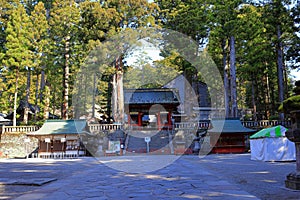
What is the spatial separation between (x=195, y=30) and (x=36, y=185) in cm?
2129

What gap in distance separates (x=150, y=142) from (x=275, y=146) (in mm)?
10304

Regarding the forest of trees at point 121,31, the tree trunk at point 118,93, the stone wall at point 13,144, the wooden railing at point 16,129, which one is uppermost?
the forest of trees at point 121,31

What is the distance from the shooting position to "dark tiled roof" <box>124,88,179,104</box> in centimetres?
2594

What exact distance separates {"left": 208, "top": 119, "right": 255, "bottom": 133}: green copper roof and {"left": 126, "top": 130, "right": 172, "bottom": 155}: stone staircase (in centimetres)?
364

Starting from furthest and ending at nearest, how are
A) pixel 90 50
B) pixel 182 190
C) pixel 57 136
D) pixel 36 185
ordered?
pixel 90 50
pixel 57 136
pixel 36 185
pixel 182 190

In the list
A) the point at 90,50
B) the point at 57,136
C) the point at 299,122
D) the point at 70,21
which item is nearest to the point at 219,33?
the point at 90,50

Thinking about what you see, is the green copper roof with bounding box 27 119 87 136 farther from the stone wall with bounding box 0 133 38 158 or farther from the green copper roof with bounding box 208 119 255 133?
the green copper roof with bounding box 208 119 255 133

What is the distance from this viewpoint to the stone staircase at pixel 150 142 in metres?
20.1

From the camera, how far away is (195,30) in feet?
82.5

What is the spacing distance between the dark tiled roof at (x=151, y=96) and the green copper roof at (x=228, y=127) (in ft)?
21.0

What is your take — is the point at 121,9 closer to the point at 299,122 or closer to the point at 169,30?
the point at 169,30

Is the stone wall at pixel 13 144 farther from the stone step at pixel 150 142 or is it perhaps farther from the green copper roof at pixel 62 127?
the stone step at pixel 150 142

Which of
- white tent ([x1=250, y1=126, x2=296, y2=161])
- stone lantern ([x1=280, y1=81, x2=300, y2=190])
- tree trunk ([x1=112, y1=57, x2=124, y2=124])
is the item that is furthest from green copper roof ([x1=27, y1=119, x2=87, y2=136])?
stone lantern ([x1=280, y1=81, x2=300, y2=190])

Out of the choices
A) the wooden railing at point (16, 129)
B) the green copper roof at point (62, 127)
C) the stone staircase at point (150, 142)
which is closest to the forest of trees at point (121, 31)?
the wooden railing at point (16, 129)
